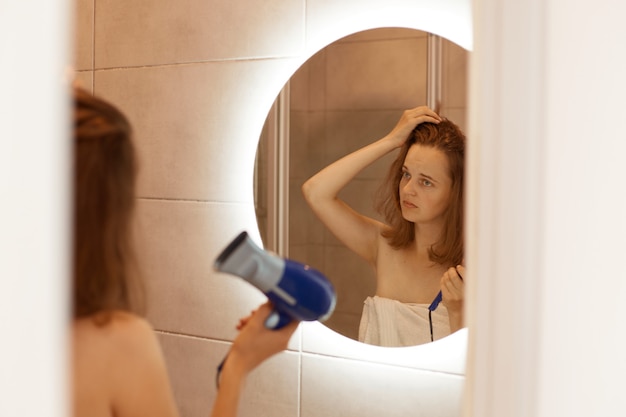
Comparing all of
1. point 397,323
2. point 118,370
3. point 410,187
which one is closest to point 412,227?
point 410,187

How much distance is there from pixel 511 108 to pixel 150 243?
1.01 m

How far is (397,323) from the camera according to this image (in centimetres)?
156

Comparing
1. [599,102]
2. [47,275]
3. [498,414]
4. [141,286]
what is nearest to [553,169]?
[599,102]

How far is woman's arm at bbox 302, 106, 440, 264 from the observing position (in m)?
1.60

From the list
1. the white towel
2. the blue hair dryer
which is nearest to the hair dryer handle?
the blue hair dryer

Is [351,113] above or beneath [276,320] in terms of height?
above

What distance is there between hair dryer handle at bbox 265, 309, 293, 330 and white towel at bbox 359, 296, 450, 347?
25.2 inches

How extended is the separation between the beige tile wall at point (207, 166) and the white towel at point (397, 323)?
6 cm

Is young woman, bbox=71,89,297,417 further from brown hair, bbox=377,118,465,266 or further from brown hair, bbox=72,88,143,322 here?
brown hair, bbox=377,118,465,266

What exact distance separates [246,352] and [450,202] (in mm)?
707

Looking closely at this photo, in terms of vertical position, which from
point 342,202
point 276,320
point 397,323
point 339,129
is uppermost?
point 339,129

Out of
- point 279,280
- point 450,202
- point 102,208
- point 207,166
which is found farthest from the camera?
point 207,166

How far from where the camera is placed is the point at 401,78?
1.58m

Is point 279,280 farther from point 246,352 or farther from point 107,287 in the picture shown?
point 107,287
